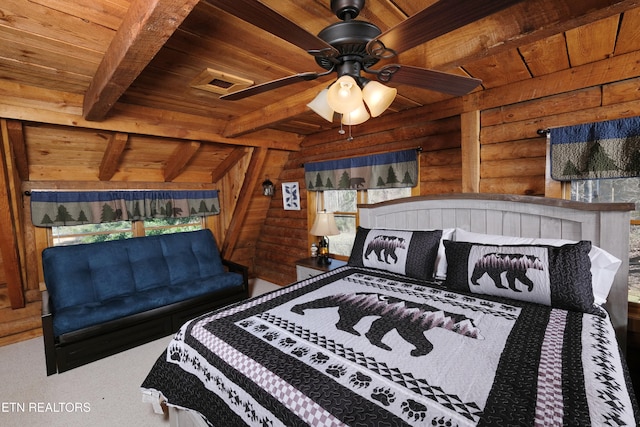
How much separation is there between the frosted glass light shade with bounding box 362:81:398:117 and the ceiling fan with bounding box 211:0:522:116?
51 millimetres

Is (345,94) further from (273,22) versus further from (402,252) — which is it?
(402,252)

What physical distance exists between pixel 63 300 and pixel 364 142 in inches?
133

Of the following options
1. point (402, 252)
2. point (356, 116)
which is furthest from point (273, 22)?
point (402, 252)

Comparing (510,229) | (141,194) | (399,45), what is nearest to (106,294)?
(141,194)

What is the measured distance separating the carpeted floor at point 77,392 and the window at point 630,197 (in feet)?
10.7

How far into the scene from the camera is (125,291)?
3.13 m

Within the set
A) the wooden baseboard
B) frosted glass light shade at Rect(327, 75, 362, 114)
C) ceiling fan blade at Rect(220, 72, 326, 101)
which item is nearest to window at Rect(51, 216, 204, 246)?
the wooden baseboard

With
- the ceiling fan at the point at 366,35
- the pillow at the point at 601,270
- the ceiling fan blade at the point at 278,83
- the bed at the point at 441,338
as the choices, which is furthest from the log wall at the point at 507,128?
the ceiling fan blade at the point at 278,83

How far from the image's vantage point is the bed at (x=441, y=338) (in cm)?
92

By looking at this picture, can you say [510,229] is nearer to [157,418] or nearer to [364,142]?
[364,142]

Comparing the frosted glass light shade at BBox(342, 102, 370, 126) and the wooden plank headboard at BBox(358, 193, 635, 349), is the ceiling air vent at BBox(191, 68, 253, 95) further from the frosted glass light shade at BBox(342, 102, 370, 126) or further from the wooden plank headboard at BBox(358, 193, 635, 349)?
the wooden plank headboard at BBox(358, 193, 635, 349)

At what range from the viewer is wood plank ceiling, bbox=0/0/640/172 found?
128 centimetres

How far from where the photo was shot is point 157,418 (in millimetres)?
1928

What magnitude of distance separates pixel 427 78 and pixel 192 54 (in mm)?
1331
